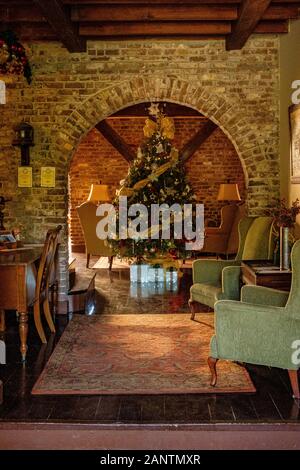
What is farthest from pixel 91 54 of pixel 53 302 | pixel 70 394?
pixel 70 394

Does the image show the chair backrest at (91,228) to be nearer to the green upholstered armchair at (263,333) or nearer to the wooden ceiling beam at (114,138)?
the wooden ceiling beam at (114,138)

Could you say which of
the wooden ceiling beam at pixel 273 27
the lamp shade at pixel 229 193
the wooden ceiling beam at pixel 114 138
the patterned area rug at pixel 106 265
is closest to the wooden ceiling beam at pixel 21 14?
the wooden ceiling beam at pixel 273 27

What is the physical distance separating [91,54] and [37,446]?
4.82 m

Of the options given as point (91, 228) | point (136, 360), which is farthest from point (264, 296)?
point (91, 228)

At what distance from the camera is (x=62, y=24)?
17.9 ft

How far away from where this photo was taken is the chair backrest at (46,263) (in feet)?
16.6

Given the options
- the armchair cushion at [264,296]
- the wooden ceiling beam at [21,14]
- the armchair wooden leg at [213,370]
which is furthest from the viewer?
the wooden ceiling beam at [21,14]

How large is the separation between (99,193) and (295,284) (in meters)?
8.71

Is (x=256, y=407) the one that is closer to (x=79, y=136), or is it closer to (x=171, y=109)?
(x=79, y=136)

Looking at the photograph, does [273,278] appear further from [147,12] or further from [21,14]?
[21,14]

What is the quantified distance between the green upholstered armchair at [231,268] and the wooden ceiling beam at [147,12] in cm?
216

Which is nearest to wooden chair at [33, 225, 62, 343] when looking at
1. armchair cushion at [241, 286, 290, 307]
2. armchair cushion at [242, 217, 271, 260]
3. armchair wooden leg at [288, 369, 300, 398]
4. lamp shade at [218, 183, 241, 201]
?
armchair cushion at [241, 286, 290, 307]

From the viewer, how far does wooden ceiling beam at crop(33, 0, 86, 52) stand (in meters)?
4.90

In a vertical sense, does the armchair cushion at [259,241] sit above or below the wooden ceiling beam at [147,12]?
below
